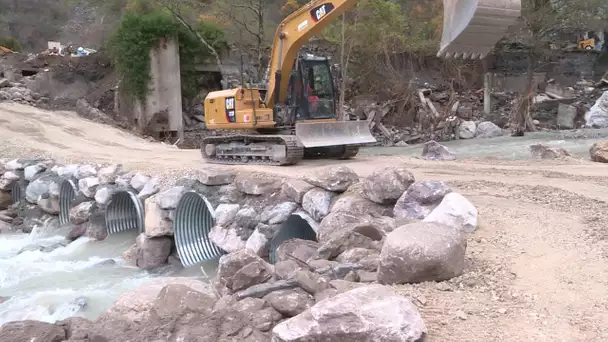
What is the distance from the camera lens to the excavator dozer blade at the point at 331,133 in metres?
9.16

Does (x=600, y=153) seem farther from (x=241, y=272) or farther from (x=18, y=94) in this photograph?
(x=18, y=94)

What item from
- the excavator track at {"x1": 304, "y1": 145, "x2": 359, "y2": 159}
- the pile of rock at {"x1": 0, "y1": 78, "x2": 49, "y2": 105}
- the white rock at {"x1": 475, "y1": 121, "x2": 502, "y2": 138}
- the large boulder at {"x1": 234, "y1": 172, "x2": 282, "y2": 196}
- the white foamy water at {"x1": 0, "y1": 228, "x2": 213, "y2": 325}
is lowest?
the white foamy water at {"x1": 0, "y1": 228, "x2": 213, "y2": 325}

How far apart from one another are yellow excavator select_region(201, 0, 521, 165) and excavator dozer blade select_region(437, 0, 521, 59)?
4.09 m

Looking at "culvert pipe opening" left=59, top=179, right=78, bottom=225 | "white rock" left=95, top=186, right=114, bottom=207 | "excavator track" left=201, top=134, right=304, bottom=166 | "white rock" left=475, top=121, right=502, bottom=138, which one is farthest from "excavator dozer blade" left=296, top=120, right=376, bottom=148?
"white rock" left=475, top=121, right=502, bottom=138

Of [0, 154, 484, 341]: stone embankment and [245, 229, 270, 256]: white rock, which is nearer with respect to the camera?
[0, 154, 484, 341]: stone embankment

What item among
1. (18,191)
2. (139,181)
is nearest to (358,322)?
(139,181)

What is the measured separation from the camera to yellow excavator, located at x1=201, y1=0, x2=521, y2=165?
358 inches

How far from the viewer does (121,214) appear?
8922 millimetres

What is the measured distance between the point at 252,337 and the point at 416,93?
20391 millimetres

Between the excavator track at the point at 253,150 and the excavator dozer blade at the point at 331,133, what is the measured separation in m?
0.18

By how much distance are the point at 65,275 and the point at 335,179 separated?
12.2 ft

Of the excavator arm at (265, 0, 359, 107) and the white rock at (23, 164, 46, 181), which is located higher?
the excavator arm at (265, 0, 359, 107)

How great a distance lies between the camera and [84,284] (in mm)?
6695

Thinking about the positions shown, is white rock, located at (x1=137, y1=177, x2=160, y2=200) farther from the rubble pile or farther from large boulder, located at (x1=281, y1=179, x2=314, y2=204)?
the rubble pile
